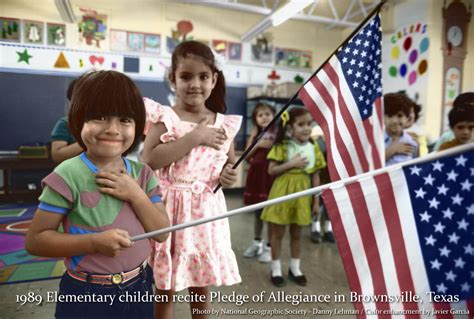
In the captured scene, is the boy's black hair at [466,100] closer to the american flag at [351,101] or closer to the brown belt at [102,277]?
the american flag at [351,101]

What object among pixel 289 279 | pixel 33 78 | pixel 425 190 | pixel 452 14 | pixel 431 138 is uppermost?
pixel 452 14

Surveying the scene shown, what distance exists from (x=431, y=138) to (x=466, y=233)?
158 cm

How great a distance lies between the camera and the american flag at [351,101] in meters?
0.83

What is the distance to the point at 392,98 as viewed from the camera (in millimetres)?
1312

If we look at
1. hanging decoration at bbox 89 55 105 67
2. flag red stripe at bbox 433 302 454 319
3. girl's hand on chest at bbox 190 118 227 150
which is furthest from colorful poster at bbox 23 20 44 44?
flag red stripe at bbox 433 302 454 319

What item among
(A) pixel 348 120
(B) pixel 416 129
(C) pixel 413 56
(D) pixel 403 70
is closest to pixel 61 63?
(A) pixel 348 120

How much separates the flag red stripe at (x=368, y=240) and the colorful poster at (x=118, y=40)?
0.85 meters

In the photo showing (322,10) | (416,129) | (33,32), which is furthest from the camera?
(416,129)

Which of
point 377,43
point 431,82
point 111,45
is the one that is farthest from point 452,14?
point 111,45

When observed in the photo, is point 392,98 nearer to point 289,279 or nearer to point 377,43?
point 377,43

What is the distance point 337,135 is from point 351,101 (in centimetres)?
10

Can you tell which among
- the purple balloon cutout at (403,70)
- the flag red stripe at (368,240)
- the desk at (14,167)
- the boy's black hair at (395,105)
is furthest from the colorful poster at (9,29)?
the purple balloon cutout at (403,70)

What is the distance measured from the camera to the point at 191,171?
0.77m

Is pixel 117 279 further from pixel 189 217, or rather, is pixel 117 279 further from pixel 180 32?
pixel 180 32
